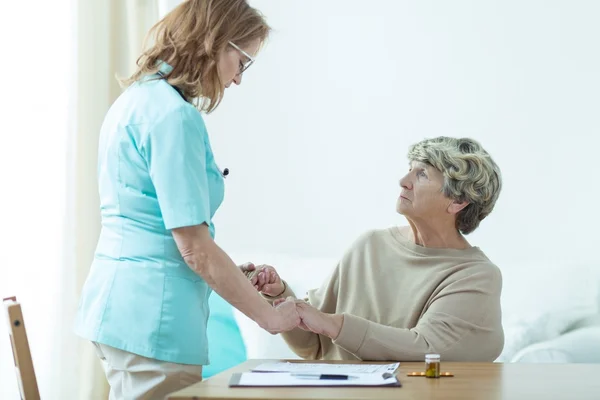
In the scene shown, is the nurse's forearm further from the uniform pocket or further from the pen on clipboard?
the pen on clipboard

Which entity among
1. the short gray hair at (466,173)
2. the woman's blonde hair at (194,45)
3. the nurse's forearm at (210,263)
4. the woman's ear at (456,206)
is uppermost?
the woman's blonde hair at (194,45)

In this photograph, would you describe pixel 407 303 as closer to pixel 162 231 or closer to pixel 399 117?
pixel 162 231

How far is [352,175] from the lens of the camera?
10.9 ft

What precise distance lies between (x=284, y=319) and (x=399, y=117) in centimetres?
163

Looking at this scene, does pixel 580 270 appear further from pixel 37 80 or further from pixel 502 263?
pixel 37 80

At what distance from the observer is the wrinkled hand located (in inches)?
87.6

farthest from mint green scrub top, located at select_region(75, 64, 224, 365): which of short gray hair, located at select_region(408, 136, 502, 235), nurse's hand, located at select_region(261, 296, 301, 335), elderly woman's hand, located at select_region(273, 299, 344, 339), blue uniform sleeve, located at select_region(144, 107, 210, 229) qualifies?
short gray hair, located at select_region(408, 136, 502, 235)

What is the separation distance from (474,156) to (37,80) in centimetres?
146

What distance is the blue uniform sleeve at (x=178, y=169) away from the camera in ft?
5.20

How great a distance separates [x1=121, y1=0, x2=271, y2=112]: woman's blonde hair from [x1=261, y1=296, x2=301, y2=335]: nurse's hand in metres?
0.50

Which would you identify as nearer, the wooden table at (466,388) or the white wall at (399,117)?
the wooden table at (466,388)

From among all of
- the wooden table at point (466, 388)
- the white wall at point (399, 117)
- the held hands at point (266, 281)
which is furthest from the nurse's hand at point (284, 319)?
the white wall at point (399, 117)

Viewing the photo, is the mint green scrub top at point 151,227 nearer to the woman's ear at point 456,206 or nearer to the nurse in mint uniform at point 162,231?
the nurse in mint uniform at point 162,231

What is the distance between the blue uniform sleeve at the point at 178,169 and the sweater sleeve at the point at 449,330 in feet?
1.86
